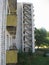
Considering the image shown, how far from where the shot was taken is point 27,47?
16.5m

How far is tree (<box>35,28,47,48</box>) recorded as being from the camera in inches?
760

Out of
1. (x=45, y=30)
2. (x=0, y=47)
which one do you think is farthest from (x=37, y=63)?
(x=45, y=30)

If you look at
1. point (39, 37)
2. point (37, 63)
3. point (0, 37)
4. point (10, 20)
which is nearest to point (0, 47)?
point (0, 37)

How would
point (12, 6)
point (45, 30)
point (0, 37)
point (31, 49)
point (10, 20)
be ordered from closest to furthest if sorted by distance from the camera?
point (0, 37), point (10, 20), point (12, 6), point (31, 49), point (45, 30)

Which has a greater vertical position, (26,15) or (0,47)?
(26,15)

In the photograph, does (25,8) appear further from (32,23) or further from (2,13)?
(2,13)

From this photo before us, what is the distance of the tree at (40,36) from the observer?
1930 centimetres

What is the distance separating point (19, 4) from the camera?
662 inches

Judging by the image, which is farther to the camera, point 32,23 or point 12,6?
point 32,23

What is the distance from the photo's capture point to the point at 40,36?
19844 mm

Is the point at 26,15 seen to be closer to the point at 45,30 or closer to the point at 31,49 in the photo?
the point at 31,49

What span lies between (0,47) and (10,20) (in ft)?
3.28

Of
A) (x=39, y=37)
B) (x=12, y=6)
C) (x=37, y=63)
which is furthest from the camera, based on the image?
(x=39, y=37)

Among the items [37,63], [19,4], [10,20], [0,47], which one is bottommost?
[37,63]
